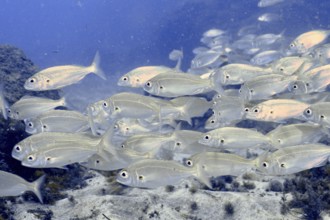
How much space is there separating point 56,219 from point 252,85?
4437 millimetres

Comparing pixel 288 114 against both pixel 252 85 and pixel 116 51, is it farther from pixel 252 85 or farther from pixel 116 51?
pixel 116 51

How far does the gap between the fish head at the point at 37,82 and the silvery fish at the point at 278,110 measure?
3837mm

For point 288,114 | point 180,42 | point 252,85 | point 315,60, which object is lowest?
point 288,114

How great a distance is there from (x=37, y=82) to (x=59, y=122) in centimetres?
94

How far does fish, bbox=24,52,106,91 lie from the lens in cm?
681

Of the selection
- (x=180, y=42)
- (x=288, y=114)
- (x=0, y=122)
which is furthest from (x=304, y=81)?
(x=180, y=42)

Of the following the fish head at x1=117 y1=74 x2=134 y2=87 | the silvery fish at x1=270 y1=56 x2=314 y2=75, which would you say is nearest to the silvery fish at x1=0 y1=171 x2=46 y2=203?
the fish head at x1=117 y1=74 x2=134 y2=87

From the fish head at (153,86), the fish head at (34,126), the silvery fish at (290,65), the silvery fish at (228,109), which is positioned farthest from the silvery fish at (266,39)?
the fish head at (34,126)

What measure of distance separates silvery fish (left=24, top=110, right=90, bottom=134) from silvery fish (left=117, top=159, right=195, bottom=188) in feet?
5.19

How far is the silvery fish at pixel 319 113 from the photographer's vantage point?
5840 mm

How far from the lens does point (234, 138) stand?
5.96m

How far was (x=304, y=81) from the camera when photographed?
6762mm

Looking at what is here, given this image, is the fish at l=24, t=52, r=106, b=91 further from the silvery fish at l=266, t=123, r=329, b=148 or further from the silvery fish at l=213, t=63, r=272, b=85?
the silvery fish at l=266, t=123, r=329, b=148

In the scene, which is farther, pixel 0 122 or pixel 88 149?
pixel 0 122
